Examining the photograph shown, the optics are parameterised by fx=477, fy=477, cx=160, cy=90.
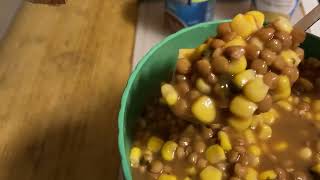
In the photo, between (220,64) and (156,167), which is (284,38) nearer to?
(220,64)

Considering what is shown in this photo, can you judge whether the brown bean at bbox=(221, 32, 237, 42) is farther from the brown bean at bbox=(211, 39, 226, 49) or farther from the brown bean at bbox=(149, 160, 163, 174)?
the brown bean at bbox=(149, 160, 163, 174)

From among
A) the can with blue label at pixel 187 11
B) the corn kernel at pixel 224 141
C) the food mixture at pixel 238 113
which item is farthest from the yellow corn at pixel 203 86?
the can with blue label at pixel 187 11

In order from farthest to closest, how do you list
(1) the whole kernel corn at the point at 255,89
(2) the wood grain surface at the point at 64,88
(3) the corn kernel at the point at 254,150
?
(2) the wood grain surface at the point at 64,88, (3) the corn kernel at the point at 254,150, (1) the whole kernel corn at the point at 255,89

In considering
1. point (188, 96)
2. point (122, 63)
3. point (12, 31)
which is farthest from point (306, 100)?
point (12, 31)

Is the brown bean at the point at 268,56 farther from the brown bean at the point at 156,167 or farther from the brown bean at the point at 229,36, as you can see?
the brown bean at the point at 156,167

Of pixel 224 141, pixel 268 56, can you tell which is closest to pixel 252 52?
pixel 268 56

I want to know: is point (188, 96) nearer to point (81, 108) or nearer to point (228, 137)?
point (228, 137)

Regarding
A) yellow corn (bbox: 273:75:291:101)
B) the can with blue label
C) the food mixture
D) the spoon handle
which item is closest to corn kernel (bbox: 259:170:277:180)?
the food mixture

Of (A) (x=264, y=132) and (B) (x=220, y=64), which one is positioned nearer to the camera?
(B) (x=220, y=64)

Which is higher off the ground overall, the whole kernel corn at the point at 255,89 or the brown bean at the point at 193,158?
the whole kernel corn at the point at 255,89
